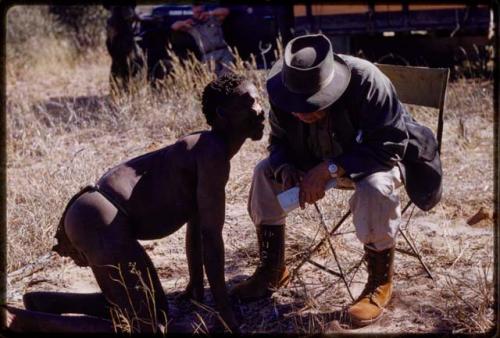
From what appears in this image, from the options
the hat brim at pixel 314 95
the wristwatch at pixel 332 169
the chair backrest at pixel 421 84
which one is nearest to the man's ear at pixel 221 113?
the hat brim at pixel 314 95

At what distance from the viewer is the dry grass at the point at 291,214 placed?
3389 mm

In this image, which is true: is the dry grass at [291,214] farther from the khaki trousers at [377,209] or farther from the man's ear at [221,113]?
the man's ear at [221,113]

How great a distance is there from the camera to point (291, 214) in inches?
171

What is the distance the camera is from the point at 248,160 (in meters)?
5.68

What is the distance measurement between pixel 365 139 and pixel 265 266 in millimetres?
798

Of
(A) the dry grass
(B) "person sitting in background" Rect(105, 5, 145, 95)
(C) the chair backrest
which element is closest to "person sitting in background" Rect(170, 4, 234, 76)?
(B) "person sitting in background" Rect(105, 5, 145, 95)

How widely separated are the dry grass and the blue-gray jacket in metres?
0.54

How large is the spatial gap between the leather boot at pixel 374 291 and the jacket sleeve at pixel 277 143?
1.80ft

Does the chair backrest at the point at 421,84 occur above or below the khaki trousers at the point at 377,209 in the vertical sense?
above

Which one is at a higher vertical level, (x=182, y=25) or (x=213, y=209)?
(x=213, y=209)

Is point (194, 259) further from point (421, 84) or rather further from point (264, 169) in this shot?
point (421, 84)

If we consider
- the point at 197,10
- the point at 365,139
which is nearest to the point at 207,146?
the point at 365,139

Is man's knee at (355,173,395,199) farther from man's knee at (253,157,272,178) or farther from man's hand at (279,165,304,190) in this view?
man's knee at (253,157,272,178)

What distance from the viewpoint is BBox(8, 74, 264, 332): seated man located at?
3.04 m
